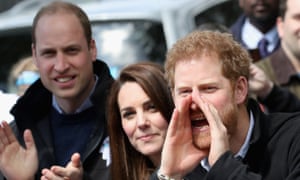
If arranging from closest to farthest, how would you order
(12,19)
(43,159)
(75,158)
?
(75,158) < (43,159) < (12,19)

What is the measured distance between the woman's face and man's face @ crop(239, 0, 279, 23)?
2.10m

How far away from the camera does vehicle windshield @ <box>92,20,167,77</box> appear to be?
22.4 ft

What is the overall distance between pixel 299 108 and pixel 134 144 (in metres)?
1.03

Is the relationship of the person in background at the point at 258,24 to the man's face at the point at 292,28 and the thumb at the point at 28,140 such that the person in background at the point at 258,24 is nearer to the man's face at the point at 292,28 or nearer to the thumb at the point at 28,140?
the man's face at the point at 292,28

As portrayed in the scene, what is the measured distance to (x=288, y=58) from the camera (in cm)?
584

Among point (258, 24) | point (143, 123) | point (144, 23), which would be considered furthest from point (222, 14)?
point (143, 123)

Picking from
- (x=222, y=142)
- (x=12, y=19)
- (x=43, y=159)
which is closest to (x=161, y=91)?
(x=43, y=159)

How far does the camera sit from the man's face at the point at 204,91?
404 cm

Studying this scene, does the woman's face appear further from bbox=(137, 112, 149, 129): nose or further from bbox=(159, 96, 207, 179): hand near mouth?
bbox=(159, 96, 207, 179): hand near mouth

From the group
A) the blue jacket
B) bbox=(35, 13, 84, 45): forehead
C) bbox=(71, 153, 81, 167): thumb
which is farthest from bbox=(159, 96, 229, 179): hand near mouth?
bbox=(35, 13, 84, 45): forehead

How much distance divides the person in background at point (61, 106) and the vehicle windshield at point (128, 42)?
1.31 meters

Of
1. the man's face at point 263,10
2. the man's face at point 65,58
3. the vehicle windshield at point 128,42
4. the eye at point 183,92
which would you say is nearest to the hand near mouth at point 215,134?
the eye at point 183,92

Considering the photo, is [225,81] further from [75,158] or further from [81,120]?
[81,120]

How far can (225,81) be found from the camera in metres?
4.09
